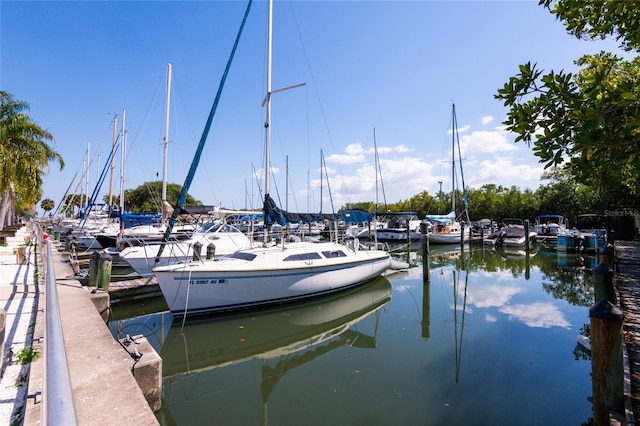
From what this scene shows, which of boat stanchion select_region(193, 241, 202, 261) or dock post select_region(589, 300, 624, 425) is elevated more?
boat stanchion select_region(193, 241, 202, 261)

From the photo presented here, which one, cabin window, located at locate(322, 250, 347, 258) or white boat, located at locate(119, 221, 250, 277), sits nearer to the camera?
cabin window, located at locate(322, 250, 347, 258)

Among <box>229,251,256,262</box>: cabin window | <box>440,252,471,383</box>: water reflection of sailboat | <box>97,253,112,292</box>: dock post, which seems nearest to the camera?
<box>440,252,471,383</box>: water reflection of sailboat

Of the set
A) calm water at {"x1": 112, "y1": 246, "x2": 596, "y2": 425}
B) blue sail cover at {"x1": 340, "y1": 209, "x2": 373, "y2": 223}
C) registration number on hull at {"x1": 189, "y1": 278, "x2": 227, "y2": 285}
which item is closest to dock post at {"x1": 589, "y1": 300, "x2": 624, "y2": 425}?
calm water at {"x1": 112, "y1": 246, "x2": 596, "y2": 425}

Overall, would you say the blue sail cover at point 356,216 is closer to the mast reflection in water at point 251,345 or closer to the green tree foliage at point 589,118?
the mast reflection in water at point 251,345

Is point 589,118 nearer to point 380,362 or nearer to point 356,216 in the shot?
point 380,362

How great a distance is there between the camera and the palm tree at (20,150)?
17612 millimetres

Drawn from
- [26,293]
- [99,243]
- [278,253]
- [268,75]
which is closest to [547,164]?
[278,253]

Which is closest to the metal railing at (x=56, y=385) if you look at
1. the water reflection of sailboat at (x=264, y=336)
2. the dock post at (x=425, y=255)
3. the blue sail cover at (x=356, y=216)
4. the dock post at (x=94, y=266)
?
the water reflection of sailboat at (x=264, y=336)

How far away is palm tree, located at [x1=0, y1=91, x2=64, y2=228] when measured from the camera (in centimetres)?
1761

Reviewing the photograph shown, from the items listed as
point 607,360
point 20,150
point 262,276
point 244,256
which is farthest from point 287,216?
point 20,150

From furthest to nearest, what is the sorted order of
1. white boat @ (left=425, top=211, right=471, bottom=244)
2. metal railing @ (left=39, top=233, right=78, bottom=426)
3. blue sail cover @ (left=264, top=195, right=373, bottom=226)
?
white boat @ (left=425, top=211, right=471, bottom=244)
blue sail cover @ (left=264, top=195, right=373, bottom=226)
metal railing @ (left=39, top=233, right=78, bottom=426)

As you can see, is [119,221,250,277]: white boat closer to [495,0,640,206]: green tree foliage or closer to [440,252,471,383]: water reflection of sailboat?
[440,252,471,383]: water reflection of sailboat

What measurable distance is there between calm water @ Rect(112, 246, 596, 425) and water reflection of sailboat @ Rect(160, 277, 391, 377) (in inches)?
1.3

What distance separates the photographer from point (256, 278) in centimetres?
977
